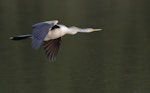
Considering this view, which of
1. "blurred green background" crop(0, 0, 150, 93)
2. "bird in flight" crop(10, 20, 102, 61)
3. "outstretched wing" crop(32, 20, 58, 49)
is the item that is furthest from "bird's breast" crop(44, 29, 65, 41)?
"blurred green background" crop(0, 0, 150, 93)

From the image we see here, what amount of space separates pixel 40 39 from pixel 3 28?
12522 mm

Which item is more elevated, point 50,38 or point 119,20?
point 50,38

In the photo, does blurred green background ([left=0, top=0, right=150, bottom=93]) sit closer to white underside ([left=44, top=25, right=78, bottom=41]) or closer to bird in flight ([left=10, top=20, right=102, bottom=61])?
bird in flight ([left=10, top=20, right=102, bottom=61])

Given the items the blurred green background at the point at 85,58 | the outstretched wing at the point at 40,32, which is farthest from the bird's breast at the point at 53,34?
the blurred green background at the point at 85,58

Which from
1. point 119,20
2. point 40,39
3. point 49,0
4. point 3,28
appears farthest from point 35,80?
point 49,0

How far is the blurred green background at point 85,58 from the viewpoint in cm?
1187

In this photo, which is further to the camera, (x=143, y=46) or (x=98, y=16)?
(x=98, y=16)

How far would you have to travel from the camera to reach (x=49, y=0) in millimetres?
30062

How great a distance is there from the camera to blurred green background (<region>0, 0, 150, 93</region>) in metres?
11.9

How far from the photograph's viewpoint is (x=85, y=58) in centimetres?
1446

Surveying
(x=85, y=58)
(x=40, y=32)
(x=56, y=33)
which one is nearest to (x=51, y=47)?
(x=56, y=33)

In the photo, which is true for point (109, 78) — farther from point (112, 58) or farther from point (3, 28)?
point (3, 28)

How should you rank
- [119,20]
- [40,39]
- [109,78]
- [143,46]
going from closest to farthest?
1. [40,39]
2. [109,78]
3. [143,46]
4. [119,20]

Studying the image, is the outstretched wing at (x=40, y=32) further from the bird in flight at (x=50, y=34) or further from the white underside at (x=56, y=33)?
the white underside at (x=56, y=33)
